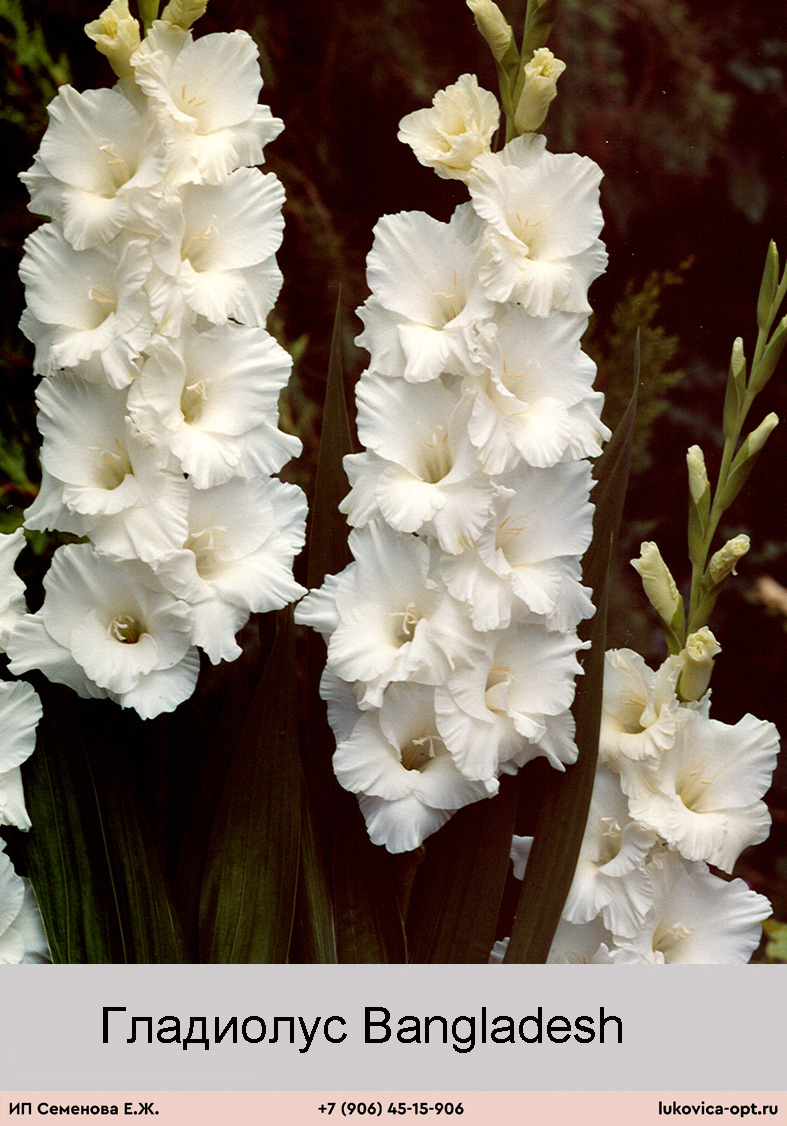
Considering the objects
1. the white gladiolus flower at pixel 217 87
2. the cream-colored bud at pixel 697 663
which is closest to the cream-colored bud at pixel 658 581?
the cream-colored bud at pixel 697 663

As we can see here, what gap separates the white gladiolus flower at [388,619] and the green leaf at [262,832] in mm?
60

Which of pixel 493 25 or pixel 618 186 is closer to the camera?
pixel 493 25

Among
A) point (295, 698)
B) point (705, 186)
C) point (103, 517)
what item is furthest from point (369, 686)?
point (705, 186)

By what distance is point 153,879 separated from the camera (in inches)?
26.2

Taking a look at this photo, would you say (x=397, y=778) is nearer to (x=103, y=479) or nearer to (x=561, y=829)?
(x=561, y=829)

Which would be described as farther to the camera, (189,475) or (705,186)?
(705,186)

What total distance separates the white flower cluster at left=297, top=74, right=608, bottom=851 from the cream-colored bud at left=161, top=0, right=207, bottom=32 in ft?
0.44

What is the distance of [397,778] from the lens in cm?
63

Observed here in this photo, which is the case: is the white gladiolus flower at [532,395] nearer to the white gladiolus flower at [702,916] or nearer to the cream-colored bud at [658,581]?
the cream-colored bud at [658,581]

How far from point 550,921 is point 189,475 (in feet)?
1.13

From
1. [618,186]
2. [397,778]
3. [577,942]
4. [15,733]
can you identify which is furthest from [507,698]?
[618,186]

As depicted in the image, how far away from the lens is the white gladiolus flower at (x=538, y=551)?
0.61 m

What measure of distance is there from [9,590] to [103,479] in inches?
3.5

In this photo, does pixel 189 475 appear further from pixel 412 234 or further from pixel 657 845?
pixel 657 845
